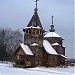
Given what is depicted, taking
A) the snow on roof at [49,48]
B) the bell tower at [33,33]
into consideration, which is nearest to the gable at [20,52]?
the bell tower at [33,33]

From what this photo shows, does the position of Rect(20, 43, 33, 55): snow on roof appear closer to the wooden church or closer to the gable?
the wooden church

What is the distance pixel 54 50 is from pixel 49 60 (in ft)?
13.8

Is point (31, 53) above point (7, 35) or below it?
below

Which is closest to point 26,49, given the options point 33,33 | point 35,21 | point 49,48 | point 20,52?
point 20,52

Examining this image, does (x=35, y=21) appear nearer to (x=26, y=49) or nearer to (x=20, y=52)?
(x=26, y=49)

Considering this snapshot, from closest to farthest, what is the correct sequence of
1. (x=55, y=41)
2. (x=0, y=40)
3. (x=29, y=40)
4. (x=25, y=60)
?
(x=25, y=60)
(x=29, y=40)
(x=55, y=41)
(x=0, y=40)

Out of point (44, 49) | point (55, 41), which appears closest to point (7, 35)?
point (55, 41)

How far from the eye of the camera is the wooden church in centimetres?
4416

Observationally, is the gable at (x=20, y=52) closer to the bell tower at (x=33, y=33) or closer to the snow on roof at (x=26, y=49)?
the snow on roof at (x=26, y=49)

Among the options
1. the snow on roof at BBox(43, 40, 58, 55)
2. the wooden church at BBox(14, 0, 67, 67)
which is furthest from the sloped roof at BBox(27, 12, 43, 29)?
the snow on roof at BBox(43, 40, 58, 55)

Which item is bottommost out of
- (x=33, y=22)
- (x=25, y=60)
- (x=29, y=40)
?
(x=25, y=60)

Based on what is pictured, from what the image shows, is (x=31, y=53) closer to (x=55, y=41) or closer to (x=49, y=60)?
(x=49, y=60)

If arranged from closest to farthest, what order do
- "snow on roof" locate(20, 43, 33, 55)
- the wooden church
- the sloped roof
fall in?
"snow on roof" locate(20, 43, 33, 55) → the wooden church → the sloped roof

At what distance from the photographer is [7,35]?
67.0 m
